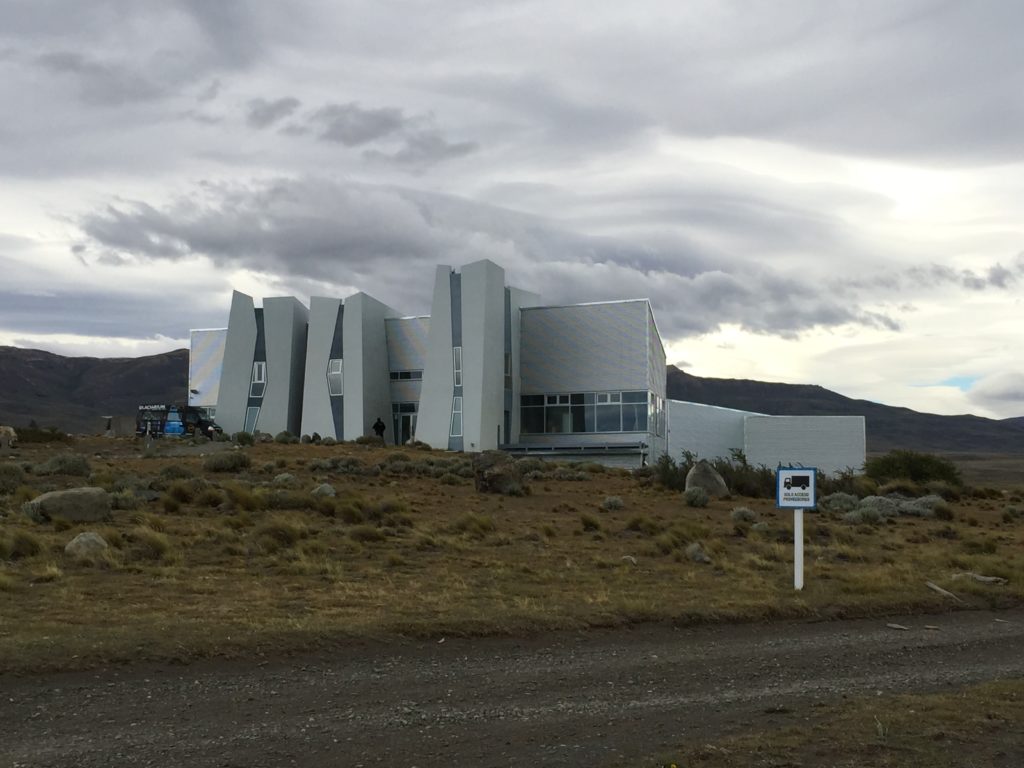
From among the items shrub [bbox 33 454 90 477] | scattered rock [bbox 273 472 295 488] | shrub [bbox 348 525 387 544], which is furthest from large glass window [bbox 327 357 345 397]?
shrub [bbox 348 525 387 544]

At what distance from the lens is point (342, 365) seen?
56.9 meters

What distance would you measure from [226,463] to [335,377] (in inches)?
1002

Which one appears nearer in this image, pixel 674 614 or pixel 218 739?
pixel 218 739

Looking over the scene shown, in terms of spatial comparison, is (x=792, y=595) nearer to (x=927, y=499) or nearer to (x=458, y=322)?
(x=927, y=499)

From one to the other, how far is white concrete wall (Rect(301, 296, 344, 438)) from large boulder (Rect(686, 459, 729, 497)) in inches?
1181

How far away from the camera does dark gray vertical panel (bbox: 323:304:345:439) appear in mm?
56688

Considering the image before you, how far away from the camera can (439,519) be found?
22.6m

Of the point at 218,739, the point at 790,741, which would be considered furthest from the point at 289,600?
the point at 790,741

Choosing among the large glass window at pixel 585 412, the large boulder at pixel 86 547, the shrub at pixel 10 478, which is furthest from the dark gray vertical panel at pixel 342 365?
the large boulder at pixel 86 547

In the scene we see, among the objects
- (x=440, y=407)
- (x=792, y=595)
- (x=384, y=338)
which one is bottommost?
(x=792, y=595)

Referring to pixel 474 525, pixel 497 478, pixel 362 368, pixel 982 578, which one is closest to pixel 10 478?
pixel 474 525

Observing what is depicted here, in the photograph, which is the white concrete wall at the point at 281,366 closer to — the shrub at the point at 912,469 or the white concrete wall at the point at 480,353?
the white concrete wall at the point at 480,353

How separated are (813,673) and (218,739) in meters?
5.53

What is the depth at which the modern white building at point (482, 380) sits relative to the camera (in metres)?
53.3
